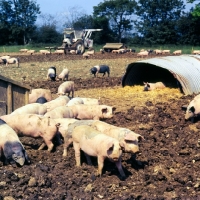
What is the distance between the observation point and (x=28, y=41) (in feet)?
200

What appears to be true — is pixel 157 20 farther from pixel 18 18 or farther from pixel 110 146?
pixel 110 146

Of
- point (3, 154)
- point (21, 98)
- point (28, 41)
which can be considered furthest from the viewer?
point (28, 41)

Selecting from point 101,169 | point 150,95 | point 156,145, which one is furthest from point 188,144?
point 150,95

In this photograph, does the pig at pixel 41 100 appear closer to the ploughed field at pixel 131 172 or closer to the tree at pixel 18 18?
the ploughed field at pixel 131 172

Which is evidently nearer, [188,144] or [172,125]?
[188,144]

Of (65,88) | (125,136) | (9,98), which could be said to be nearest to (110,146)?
(125,136)

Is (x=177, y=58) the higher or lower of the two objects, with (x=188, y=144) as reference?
higher

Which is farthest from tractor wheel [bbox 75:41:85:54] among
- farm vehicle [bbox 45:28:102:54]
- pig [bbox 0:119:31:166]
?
pig [bbox 0:119:31:166]

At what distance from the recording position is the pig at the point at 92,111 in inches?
326

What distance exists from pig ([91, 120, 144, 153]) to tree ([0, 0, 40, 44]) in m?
53.5

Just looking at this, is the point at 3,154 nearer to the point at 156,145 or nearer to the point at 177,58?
the point at 156,145

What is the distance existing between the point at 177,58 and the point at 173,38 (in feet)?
137

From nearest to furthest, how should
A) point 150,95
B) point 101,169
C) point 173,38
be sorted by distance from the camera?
1. point 101,169
2. point 150,95
3. point 173,38

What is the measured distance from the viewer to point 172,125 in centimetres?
867
